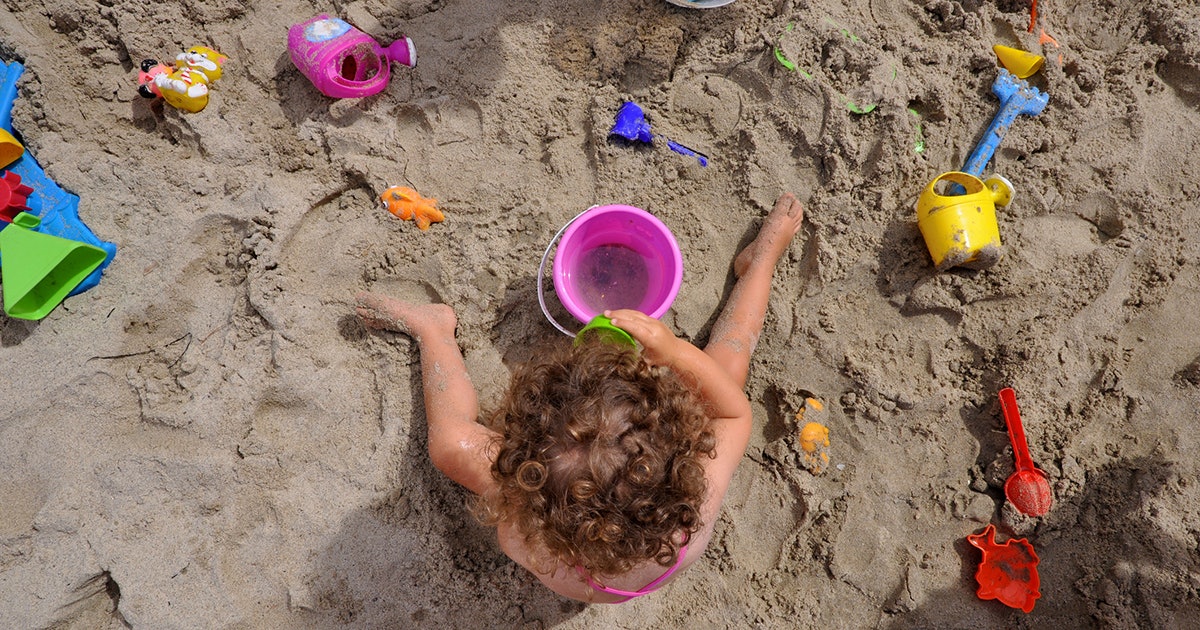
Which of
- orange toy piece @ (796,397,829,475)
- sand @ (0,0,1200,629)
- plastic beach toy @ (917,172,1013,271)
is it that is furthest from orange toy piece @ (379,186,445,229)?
plastic beach toy @ (917,172,1013,271)

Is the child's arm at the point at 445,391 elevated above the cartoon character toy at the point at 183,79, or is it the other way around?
the cartoon character toy at the point at 183,79

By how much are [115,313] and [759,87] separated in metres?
2.21

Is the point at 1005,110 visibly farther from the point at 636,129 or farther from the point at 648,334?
the point at 648,334

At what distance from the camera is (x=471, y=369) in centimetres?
206

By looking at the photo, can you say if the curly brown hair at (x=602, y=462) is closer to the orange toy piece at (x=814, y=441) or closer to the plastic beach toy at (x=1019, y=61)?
the orange toy piece at (x=814, y=441)

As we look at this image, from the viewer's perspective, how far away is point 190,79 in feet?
6.79

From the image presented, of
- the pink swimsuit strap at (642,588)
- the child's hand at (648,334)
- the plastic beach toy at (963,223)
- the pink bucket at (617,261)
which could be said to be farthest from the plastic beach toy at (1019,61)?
the pink swimsuit strap at (642,588)

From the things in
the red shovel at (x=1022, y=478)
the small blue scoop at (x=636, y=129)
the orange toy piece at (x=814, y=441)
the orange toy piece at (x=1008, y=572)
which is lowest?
the orange toy piece at (x=1008, y=572)

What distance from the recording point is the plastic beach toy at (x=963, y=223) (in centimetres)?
191

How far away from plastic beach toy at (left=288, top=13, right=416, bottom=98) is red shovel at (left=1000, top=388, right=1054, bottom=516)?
2196 millimetres

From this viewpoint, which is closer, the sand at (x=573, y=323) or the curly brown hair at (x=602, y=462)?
the curly brown hair at (x=602, y=462)

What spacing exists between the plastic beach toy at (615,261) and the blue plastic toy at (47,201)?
1.43 m

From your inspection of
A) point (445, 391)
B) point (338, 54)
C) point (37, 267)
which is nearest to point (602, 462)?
point (445, 391)

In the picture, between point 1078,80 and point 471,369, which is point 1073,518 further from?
point 471,369
